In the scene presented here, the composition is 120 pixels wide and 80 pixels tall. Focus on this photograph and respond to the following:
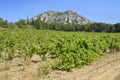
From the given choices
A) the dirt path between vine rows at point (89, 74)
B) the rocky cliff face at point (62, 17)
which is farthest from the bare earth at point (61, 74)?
the rocky cliff face at point (62, 17)

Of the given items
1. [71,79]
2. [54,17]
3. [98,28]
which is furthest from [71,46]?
[54,17]

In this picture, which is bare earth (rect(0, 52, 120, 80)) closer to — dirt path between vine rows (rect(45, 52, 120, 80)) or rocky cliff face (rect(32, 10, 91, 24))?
dirt path between vine rows (rect(45, 52, 120, 80))

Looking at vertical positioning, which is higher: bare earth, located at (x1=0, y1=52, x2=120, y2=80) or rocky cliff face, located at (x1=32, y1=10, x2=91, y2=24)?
rocky cliff face, located at (x1=32, y1=10, x2=91, y2=24)

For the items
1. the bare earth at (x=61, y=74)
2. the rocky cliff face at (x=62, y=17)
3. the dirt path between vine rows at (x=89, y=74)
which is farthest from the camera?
the rocky cliff face at (x=62, y=17)

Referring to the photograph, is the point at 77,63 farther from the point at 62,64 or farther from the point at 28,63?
the point at 28,63

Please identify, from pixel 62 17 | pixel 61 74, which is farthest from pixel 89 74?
pixel 62 17

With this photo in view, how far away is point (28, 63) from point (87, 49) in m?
2.89

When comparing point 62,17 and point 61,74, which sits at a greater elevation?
point 62,17

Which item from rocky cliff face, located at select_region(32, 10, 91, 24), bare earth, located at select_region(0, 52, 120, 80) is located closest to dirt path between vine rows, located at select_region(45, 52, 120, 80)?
bare earth, located at select_region(0, 52, 120, 80)

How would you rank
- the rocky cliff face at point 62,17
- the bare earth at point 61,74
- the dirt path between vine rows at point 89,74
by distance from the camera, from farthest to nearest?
the rocky cliff face at point 62,17
the dirt path between vine rows at point 89,74
the bare earth at point 61,74

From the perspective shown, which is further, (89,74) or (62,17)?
(62,17)

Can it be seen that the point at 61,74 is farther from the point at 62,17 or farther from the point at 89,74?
the point at 62,17

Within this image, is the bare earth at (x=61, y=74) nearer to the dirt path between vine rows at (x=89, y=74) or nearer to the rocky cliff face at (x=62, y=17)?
the dirt path between vine rows at (x=89, y=74)

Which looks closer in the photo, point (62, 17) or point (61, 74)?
point (61, 74)
